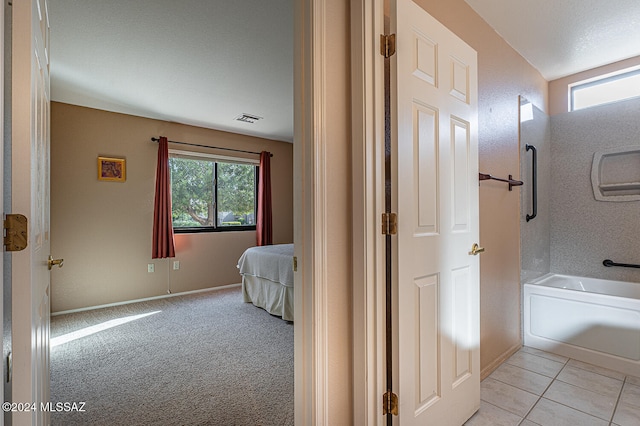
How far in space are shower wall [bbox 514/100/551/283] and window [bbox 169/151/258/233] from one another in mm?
3965

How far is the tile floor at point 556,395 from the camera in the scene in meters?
1.68

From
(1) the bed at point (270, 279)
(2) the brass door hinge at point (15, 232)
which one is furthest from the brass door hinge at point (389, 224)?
(1) the bed at point (270, 279)

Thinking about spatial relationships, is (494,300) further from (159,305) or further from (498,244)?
(159,305)

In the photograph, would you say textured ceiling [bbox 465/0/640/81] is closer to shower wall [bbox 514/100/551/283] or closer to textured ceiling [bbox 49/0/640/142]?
textured ceiling [bbox 49/0/640/142]

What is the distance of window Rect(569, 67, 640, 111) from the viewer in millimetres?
2760

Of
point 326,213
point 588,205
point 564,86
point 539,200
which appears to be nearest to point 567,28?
point 564,86

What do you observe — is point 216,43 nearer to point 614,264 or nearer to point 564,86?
point 564,86

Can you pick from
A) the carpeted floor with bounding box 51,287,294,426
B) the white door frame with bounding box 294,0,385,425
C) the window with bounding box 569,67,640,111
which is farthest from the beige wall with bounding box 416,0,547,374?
the carpeted floor with bounding box 51,287,294,426

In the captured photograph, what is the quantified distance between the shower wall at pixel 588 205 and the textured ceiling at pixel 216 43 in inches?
20.8

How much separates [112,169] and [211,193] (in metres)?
1.36

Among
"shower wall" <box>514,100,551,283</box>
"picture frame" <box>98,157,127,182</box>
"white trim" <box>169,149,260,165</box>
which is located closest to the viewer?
"shower wall" <box>514,100,551,283</box>

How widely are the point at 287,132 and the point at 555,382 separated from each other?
4.51 metres

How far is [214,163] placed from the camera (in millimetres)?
4871

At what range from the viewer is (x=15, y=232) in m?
0.74
